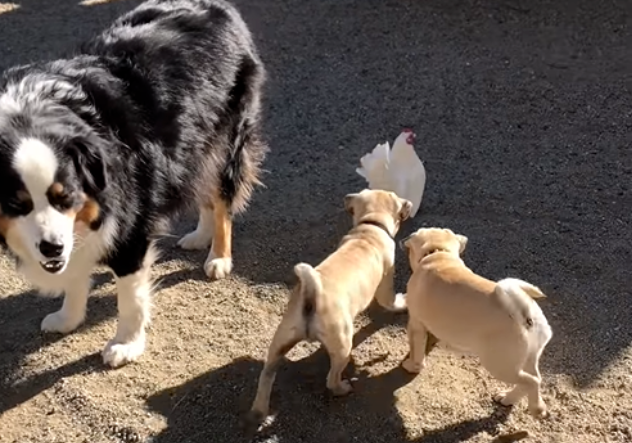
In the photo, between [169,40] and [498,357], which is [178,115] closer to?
[169,40]

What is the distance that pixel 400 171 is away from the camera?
415 cm

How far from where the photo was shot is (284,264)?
3996mm

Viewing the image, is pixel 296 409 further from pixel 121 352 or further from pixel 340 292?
pixel 121 352

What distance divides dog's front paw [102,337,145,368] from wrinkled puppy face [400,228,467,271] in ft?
3.78

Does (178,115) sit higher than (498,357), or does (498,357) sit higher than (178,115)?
(178,115)

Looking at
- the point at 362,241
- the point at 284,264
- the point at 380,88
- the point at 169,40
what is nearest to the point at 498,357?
the point at 362,241

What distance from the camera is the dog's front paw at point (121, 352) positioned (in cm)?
346

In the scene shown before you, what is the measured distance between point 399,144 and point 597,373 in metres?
1.43

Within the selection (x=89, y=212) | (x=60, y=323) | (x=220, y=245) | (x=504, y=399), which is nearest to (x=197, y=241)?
(x=220, y=245)

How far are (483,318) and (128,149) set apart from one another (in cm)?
141

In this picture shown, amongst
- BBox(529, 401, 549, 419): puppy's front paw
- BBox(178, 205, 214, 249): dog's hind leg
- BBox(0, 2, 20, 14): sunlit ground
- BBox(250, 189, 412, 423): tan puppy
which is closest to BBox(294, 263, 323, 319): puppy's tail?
BBox(250, 189, 412, 423): tan puppy

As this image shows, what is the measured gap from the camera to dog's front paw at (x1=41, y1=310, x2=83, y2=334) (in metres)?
3.65

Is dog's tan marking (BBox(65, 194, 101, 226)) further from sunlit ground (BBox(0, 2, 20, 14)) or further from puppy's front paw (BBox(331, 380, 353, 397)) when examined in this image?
sunlit ground (BBox(0, 2, 20, 14))

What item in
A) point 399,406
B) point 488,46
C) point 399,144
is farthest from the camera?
point 488,46
